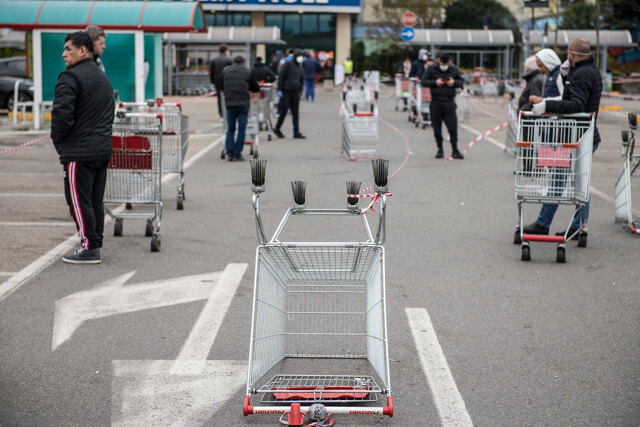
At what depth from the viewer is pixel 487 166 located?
1569cm

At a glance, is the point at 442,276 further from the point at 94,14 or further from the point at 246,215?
the point at 94,14

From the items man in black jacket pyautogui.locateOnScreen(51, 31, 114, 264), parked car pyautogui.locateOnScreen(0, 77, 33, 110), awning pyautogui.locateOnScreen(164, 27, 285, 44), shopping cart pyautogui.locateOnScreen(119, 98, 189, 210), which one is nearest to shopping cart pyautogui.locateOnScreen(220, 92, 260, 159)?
shopping cart pyautogui.locateOnScreen(119, 98, 189, 210)

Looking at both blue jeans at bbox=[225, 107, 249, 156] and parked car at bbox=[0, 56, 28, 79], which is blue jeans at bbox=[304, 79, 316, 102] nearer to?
parked car at bbox=[0, 56, 28, 79]

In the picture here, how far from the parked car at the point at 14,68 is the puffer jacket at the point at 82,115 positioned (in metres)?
24.0

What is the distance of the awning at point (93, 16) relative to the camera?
21219mm

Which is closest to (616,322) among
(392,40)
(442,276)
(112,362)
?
(442,276)

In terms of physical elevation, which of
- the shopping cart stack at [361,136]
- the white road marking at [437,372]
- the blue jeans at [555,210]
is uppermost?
the shopping cart stack at [361,136]

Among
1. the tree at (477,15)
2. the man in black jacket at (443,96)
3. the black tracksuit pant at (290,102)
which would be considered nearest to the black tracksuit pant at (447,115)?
the man in black jacket at (443,96)

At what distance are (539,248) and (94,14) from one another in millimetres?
15425

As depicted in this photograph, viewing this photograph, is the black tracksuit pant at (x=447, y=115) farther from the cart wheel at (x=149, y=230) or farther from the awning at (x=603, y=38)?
the awning at (x=603, y=38)

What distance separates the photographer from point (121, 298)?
7.07 m

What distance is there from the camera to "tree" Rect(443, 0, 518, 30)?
6212 centimetres

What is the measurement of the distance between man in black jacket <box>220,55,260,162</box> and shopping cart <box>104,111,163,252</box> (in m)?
6.12

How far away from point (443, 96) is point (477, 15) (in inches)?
1881
